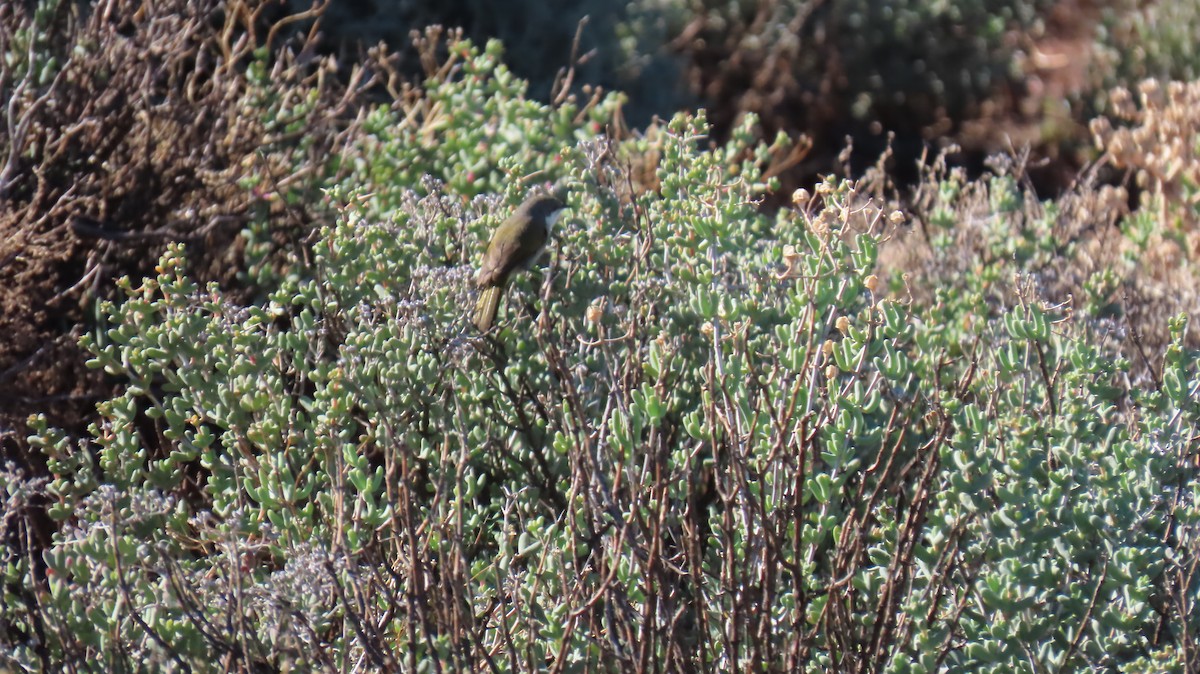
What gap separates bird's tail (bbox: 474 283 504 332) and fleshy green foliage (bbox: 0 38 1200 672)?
0.04 meters

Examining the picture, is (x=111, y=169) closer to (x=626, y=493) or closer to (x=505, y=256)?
(x=505, y=256)

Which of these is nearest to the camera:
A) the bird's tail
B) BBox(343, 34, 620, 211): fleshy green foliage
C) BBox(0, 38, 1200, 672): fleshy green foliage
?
BBox(0, 38, 1200, 672): fleshy green foliage

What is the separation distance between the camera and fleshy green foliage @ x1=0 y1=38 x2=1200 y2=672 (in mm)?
A: 2289

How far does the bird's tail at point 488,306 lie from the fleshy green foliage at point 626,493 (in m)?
0.04

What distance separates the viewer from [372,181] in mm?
4309

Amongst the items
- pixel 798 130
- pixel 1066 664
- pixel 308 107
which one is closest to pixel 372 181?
pixel 308 107

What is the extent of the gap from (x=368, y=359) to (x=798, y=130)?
6266mm

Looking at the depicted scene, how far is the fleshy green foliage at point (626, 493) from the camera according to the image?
2.29m

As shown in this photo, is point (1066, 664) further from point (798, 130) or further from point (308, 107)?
point (798, 130)

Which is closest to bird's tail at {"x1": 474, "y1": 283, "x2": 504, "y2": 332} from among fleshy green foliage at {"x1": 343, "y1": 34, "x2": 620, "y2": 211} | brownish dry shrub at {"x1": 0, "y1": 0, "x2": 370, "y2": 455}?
brownish dry shrub at {"x1": 0, "y1": 0, "x2": 370, "y2": 455}

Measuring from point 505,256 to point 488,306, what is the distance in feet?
0.39

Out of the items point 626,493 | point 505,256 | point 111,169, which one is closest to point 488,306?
point 505,256

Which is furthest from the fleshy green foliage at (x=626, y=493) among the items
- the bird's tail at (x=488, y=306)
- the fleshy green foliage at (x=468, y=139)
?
the fleshy green foliage at (x=468, y=139)

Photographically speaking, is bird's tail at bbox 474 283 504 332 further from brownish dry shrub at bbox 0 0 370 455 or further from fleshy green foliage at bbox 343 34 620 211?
fleshy green foliage at bbox 343 34 620 211
